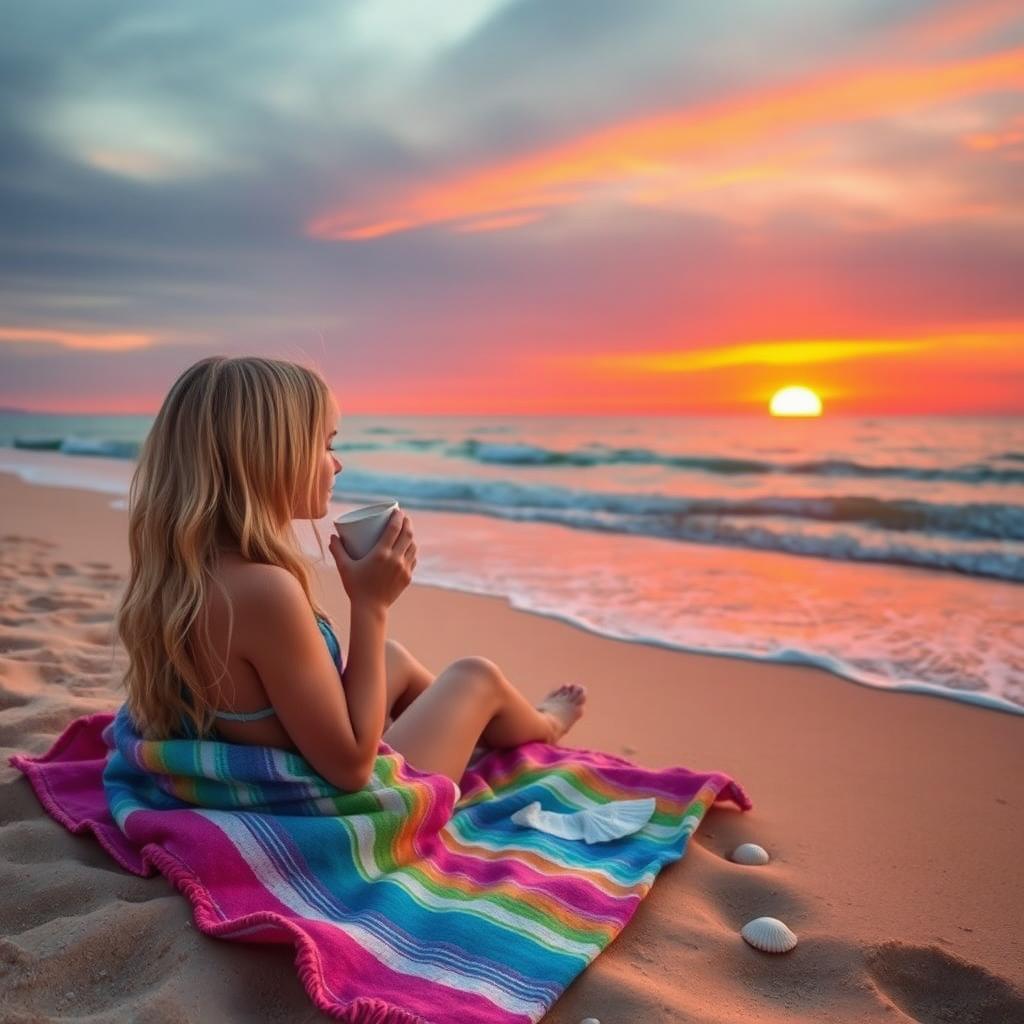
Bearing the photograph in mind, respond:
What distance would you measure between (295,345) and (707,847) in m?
2.01

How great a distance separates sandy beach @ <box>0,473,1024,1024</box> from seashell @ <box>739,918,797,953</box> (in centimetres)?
2

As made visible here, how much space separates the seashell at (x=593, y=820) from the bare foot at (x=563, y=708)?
61 centimetres

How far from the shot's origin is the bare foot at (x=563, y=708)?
347cm

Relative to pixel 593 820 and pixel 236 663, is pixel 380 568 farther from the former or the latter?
pixel 593 820

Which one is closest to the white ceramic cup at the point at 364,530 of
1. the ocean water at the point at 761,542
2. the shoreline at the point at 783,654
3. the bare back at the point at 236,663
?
the bare back at the point at 236,663

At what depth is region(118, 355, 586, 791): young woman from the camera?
2096 millimetres

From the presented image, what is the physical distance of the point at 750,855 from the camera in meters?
2.70

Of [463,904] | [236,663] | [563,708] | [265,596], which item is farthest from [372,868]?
[563,708]

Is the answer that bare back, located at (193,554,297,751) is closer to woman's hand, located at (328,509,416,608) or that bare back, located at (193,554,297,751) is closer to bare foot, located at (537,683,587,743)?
woman's hand, located at (328,509,416,608)

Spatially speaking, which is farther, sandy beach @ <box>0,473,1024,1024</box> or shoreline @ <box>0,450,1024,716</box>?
shoreline @ <box>0,450,1024,716</box>

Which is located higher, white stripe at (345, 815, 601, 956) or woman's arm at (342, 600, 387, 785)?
woman's arm at (342, 600, 387, 785)

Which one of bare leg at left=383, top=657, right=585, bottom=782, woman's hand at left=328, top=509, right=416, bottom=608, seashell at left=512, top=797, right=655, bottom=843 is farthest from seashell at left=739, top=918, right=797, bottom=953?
woman's hand at left=328, top=509, right=416, bottom=608

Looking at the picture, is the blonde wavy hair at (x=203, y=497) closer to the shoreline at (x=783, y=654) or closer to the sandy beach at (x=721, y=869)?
the shoreline at (x=783, y=654)

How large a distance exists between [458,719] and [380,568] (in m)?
0.86
